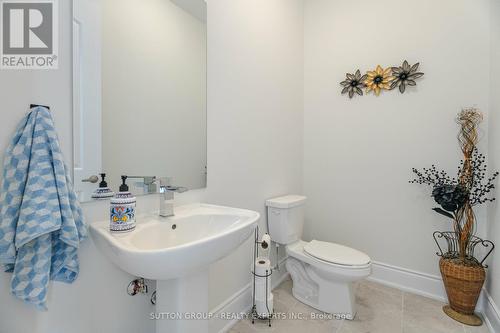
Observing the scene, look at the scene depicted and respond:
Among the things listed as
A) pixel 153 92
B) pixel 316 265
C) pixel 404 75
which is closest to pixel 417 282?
pixel 316 265

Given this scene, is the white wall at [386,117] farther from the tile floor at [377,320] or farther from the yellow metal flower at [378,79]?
the tile floor at [377,320]

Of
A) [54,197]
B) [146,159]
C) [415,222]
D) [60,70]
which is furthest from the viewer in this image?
[415,222]

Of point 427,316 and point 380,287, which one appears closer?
point 427,316

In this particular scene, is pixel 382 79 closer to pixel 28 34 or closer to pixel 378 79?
pixel 378 79

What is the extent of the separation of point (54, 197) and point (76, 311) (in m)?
0.48

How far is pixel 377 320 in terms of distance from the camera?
165 centimetres

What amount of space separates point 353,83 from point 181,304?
2199 millimetres

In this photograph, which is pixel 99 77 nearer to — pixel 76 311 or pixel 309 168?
pixel 76 311

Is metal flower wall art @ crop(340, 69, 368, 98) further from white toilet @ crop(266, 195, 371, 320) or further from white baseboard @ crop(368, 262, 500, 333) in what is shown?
white baseboard @ crop(368, 262, 500, 333)

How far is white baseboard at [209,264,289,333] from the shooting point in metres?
1.49

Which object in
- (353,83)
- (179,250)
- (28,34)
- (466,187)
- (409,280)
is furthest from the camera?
(353,83)

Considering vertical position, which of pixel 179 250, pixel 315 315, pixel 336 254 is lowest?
pixel 315 315

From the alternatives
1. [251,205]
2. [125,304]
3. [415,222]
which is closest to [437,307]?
[415,222]

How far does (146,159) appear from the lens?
3.84 feet
